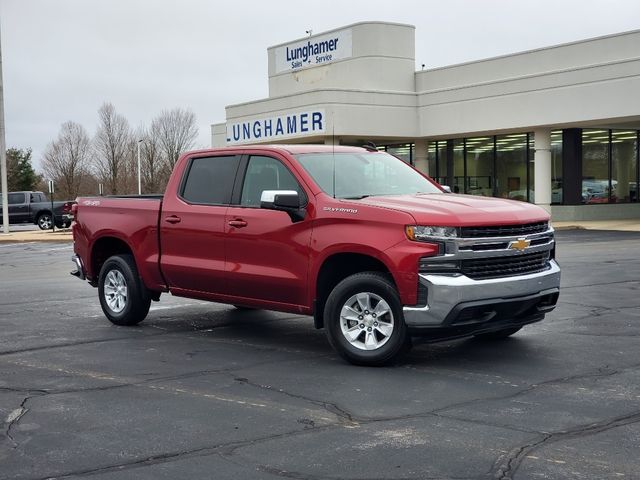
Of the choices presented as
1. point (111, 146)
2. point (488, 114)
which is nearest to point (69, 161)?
point (111, 146)

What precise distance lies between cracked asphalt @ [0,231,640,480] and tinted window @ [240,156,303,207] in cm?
153

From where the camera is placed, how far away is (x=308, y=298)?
322 inches

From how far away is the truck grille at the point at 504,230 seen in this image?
745 cm

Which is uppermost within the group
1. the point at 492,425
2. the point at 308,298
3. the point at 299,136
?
the point at 299,136

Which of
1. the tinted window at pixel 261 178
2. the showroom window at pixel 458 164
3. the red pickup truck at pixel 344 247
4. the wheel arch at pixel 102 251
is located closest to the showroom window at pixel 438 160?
the showroom window at pixel 458 164

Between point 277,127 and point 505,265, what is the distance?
31757mm

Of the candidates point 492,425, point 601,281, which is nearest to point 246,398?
point 492,425

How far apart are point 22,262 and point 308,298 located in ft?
50.6

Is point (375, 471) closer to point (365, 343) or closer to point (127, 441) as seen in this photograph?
point (127, 441)

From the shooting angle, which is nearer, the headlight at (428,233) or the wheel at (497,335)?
the headlight at (428,233)

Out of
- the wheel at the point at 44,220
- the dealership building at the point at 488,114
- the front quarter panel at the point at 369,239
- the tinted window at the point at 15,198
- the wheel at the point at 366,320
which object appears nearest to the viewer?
the front quarter panel at the point at 369,239

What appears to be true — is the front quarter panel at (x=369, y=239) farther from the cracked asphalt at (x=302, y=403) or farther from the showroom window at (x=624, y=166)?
the showroom window at (x=624, y=166)

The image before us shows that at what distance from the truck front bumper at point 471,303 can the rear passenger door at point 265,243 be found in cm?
135

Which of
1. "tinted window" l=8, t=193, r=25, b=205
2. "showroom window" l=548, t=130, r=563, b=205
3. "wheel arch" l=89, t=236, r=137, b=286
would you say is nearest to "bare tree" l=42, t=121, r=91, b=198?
"tinted window" l=8, t=193, r=25, b=205
